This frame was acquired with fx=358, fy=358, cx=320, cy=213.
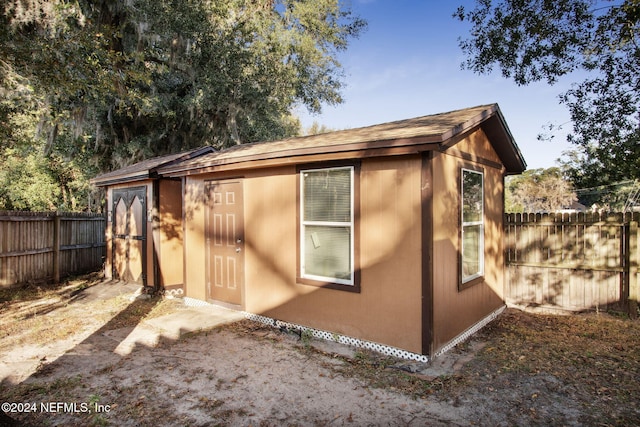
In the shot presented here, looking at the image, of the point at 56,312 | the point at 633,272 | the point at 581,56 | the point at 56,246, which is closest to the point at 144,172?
the point at 56,312

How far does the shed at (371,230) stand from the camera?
164 inches

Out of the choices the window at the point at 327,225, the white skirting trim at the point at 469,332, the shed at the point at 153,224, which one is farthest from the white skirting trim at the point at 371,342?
the shed at the point at 153,224

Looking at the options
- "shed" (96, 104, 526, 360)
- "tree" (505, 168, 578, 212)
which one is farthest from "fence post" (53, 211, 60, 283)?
"tree" (505, 168, 578, 212)

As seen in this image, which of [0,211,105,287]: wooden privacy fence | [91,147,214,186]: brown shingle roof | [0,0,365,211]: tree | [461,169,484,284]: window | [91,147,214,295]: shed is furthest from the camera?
[0,0,365,211]: tree

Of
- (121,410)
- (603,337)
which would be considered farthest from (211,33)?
(603,337)

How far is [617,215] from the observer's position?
19.6ft

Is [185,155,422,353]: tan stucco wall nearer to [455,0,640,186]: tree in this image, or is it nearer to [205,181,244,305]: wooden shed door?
[205,181,244,305]: wooden shed door

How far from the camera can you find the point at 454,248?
184 inches

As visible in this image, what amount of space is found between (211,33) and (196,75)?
1340 millimetres

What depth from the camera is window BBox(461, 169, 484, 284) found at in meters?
5.04

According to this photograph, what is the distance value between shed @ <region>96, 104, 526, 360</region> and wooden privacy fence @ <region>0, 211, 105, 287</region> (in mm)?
4715

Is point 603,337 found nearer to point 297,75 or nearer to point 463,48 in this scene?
point 463,48

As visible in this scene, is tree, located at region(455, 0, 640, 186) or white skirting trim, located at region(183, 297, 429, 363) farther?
tree, located at region(455, 0, 640, 186)

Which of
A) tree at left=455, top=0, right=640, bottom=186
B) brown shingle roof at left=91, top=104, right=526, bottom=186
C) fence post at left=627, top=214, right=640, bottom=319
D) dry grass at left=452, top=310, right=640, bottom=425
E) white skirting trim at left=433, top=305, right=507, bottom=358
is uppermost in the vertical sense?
tree at left=455, top=0, right=640, bottom=186
